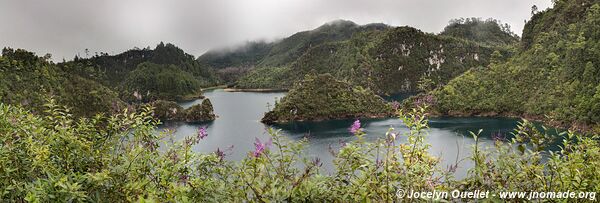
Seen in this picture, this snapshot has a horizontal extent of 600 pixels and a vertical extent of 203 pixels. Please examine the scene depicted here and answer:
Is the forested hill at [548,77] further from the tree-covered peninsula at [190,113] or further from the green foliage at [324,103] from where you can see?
the tree-covered peninsula at [190,113]

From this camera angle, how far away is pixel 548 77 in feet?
349

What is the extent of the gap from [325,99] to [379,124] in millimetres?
21949

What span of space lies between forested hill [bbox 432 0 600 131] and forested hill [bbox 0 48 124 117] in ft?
289

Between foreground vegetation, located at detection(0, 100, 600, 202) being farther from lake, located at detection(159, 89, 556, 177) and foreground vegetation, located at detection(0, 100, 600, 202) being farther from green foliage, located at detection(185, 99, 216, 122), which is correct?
green foliage, located at detection(185, 99, 216, 122)

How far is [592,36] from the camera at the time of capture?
98.3m

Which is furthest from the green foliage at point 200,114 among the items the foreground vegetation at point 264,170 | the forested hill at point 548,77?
the foreground vegetation at point 264,170

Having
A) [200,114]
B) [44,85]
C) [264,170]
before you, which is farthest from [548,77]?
[44,85]

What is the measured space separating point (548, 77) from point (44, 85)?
121 meters

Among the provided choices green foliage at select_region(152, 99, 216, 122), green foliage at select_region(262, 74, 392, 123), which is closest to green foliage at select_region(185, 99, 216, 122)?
green foliage at select_region(152, 99, 216, 122)

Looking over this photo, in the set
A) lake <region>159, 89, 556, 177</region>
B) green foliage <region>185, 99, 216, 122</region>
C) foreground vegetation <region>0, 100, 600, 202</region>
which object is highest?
foreground vegetation <region>0, 100, 600, 202</region>

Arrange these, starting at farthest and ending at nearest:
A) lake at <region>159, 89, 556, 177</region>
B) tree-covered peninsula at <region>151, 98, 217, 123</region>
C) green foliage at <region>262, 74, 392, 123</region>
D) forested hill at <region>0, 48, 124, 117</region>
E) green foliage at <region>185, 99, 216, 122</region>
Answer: tree-covered peninsula at <region>151, 98, 217, 123</region> < green foliage at <region>185, 99, 216, 122</region> < green foliage at <region>262, 74, 392, 123</region> < forested hill at <region>0, 48, 124, 117</region> < lake at <region>159, 89, 556, 177</region>

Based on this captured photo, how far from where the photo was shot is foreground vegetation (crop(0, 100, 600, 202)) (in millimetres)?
4852

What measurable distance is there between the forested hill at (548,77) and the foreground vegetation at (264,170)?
266 ft

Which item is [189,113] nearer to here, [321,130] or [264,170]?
[321,130]
